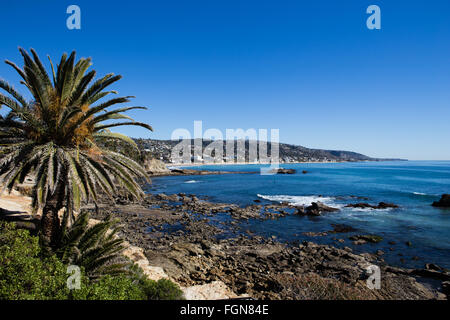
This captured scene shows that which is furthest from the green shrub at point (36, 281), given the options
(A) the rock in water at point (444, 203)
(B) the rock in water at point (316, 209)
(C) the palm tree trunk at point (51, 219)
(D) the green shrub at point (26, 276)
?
(A) the rock in water at point (444, 203)

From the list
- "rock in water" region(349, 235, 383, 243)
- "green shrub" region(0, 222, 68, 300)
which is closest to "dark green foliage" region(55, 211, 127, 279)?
"green shrub" region(0, 222, 68, 300)

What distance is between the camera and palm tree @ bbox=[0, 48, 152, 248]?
7.69 meters

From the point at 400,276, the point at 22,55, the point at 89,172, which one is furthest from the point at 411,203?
the point at 22,55

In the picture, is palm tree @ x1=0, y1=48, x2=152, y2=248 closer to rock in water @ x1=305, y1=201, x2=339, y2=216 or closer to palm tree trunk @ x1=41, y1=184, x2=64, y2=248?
palm tree trunk @ x1=41, y1=184, x2=64, y2=248

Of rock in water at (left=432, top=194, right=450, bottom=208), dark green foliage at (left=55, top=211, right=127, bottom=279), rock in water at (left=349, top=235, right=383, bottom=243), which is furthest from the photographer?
rock in water at (left=432, top=194, right=450, bottom=208)

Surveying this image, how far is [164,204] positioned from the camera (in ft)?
121

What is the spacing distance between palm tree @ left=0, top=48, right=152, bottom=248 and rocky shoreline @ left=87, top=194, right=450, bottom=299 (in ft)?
21.6

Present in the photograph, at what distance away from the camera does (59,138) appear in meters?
8.44

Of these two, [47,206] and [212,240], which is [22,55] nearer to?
[47,206]

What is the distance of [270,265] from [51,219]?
40.5 ft

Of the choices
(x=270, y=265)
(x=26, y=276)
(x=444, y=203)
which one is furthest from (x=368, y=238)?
(x=444, y=203)

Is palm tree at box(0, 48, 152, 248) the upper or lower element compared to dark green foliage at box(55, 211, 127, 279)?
upper
